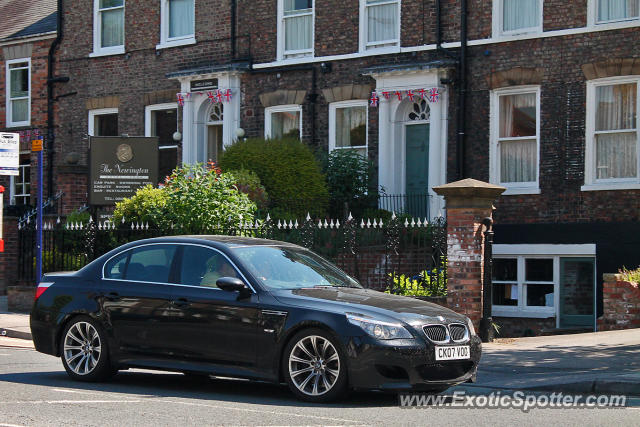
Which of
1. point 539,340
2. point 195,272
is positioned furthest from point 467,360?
point 539,340

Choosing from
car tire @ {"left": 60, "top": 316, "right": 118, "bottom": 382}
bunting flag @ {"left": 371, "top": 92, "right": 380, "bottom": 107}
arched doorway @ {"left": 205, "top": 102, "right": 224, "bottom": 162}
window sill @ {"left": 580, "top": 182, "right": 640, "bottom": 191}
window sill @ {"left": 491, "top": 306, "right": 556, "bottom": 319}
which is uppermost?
bunting flag @ {"left": 371, "top": 92, "right": 380, "bottom": 107}

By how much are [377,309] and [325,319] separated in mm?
476

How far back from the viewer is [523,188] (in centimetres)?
2034

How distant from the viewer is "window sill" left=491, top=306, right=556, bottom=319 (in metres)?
19.6

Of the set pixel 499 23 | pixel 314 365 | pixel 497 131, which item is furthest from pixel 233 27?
pixel 314 365

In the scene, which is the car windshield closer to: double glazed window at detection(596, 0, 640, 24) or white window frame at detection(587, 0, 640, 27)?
white window frame at detection(587, 0, 640, 27)

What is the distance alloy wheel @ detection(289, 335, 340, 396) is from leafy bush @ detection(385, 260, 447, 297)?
269 inches

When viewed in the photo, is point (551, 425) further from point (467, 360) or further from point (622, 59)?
point (622, 59)

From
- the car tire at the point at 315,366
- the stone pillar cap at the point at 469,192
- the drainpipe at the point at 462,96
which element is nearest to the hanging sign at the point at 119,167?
the drainpipe at the point at 462,96

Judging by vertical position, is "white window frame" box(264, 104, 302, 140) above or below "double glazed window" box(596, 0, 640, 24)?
below

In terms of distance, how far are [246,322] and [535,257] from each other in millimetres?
11518

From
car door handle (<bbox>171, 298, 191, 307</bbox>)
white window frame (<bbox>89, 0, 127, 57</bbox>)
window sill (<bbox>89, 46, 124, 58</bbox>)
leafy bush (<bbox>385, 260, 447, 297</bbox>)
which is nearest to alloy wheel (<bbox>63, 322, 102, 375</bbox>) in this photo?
car door handle (<bbox>171, 298, 191, 307</bbox>)

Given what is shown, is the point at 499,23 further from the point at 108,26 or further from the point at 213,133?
the point at 108,26

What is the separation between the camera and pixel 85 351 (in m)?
10.7
